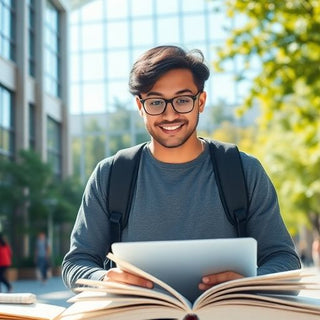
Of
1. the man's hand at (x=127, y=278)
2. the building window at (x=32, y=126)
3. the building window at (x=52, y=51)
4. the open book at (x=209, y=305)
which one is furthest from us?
the building window at (x=52, y=51)

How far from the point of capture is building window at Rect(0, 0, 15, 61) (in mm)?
23625

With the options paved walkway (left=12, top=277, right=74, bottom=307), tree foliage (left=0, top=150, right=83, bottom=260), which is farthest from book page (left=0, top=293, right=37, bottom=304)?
tree foliage (left=0, top=150, right=83, bottom=260)

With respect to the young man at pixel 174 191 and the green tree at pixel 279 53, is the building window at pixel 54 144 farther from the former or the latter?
the young man at pixel 174 191

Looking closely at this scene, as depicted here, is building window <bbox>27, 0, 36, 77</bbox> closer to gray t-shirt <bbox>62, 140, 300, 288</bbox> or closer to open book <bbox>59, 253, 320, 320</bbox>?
gray t-shirt <bbox>62, 140, 300, 288</bbox>

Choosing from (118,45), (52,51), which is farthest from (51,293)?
(118,45)

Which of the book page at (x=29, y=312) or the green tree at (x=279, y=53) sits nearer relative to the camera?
the book page at (x=29, y=312)

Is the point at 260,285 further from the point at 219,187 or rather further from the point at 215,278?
the point at 219,187

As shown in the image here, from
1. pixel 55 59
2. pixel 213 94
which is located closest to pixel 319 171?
pixel 55 59

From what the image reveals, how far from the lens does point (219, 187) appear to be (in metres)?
2.60

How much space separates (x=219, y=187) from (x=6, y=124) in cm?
2427

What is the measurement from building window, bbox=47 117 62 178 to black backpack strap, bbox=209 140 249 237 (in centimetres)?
3076

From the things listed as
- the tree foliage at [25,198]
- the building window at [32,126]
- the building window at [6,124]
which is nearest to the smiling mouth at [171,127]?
the tree foliage at [25,198]

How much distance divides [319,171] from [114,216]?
25.5 m

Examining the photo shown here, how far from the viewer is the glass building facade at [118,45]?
49.1 metres
